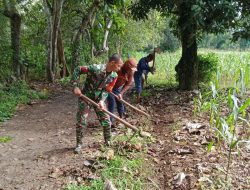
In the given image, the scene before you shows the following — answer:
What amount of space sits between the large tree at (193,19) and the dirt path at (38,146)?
389cm

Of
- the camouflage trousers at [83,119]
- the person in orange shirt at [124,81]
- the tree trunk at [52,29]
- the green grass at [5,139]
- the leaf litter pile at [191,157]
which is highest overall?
the tree trunk at [52,29]

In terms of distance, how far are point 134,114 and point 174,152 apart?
269cm

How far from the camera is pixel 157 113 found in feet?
28.9

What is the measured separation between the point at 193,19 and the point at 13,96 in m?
5.78

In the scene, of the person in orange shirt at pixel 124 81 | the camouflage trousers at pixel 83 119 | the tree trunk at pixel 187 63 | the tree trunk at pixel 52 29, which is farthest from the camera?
the tree trunk at pixel 52 29

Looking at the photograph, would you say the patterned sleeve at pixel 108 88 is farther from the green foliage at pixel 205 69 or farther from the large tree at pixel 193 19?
the green foliage at pixel 205 69

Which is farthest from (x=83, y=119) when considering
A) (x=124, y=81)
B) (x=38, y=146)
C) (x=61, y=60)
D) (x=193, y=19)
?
(x=61, y=60)

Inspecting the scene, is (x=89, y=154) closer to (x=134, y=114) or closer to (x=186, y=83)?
(x=134, y=114)

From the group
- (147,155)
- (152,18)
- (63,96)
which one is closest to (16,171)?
(147,155)

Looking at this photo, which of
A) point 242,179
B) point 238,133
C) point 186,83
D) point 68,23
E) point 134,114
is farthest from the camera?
point 68,23

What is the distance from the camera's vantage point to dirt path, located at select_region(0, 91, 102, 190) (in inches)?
184

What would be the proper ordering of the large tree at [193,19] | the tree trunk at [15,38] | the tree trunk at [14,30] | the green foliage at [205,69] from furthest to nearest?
the green foliage at [205,69], the tree trunk at [15,38], the tree trunk at [14,30], the large tree at [193,19]

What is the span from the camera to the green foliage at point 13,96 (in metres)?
9.00

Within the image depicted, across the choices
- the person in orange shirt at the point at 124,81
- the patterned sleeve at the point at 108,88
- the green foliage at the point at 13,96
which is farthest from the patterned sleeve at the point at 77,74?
the green foliage at the point at 13,96
